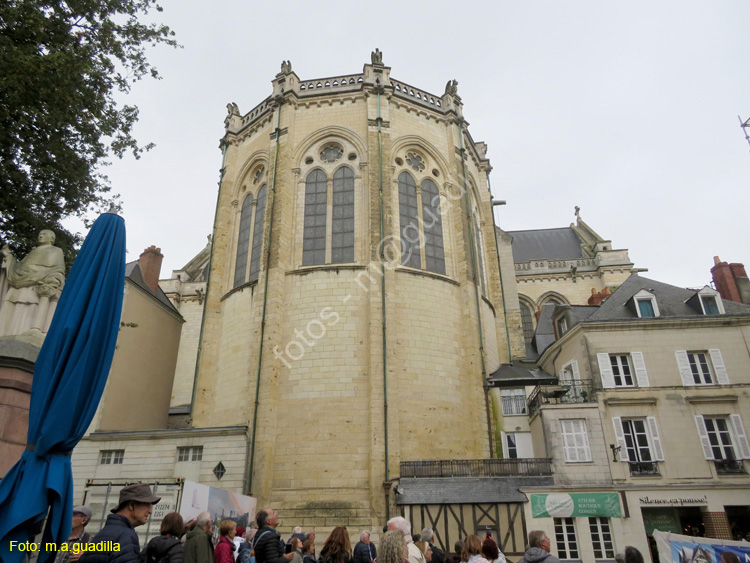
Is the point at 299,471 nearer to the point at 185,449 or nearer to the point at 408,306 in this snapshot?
the point at 185,449

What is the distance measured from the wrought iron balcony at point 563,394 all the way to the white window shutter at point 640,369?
4.69 ft

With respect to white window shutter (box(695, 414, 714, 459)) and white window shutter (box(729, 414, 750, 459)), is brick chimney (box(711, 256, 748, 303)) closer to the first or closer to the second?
white window shutter (box(729, 414, 750, 459))

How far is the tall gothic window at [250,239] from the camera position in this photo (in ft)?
62.5

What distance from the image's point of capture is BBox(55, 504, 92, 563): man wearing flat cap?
144 inches

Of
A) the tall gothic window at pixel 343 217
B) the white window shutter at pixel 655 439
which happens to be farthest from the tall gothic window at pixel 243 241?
the white window shutter at pixel 655 439

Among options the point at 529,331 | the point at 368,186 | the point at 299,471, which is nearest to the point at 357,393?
the point at 299,471

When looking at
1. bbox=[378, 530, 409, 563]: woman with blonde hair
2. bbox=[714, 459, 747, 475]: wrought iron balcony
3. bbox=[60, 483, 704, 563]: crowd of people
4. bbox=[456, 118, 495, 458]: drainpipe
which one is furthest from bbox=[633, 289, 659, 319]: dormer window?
bbox=[378, 530, 409, 563]: woman with blonde hair

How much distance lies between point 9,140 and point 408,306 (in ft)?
37.1

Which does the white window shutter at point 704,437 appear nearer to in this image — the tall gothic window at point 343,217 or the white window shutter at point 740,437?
the white window shutter at point 740,437

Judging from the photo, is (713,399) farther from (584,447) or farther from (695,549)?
(695,549)

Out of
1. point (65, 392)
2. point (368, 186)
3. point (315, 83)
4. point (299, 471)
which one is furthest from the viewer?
point (315, 83)

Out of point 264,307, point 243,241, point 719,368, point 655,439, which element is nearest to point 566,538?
point 655,439

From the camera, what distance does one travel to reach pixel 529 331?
2938 centimetres

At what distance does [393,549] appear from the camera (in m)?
4.10
